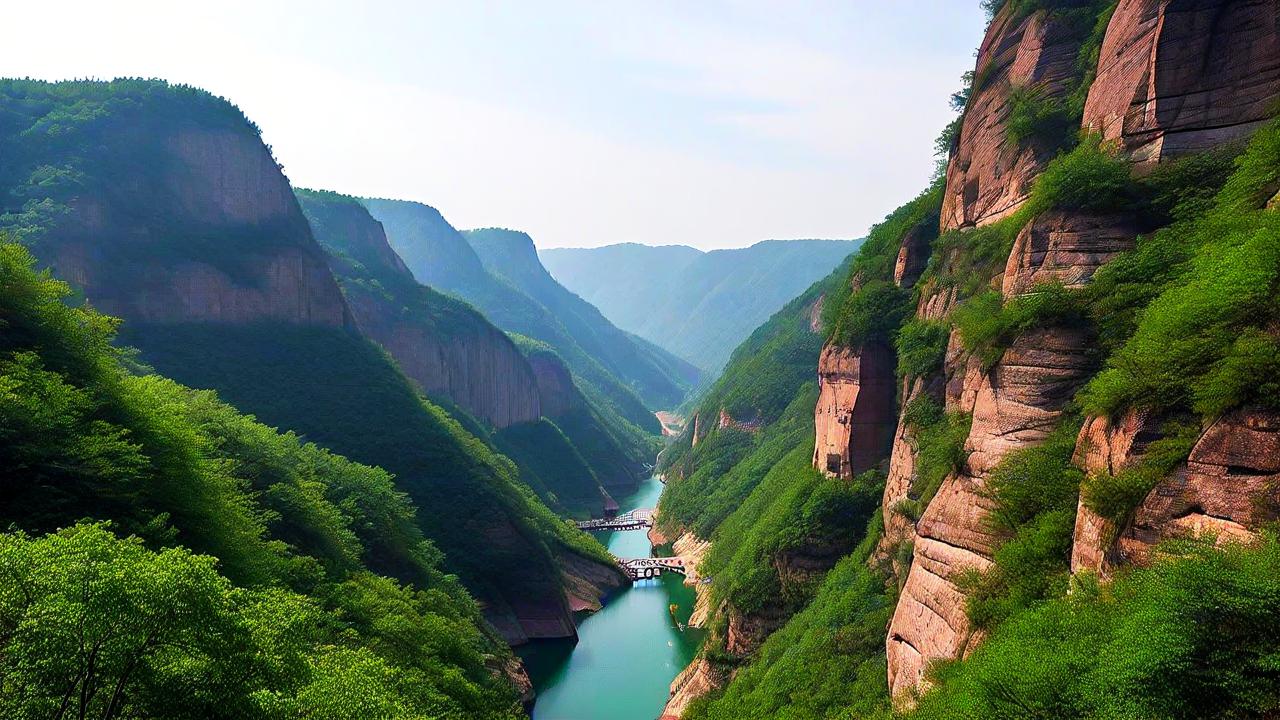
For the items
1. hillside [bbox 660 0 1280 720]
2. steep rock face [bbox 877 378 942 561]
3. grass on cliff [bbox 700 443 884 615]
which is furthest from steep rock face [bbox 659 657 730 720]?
steep rock face [bbox 877 378 942 561]

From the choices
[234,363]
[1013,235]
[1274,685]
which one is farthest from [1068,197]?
[234,363]

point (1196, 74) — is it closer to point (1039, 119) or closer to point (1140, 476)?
point (1039, 119)

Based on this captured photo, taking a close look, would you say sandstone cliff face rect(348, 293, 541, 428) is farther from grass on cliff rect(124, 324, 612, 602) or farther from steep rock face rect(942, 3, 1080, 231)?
steep rock face rect(942, 3, 1080, 231)

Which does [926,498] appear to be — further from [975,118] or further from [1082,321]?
[975,118]

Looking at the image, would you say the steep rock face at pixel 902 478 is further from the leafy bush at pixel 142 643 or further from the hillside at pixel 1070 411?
the leafy bush at pixel 142 643

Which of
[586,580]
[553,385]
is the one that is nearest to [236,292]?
[586,580]

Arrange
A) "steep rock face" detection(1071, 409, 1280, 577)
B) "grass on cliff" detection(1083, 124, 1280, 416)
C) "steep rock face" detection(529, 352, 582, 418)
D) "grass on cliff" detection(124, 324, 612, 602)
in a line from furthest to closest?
"steep rock face" detection(529, 352, 582, 418)
"grass on cliff" detection(124, 324, 612, 602)
"grass on cliff" detection(1083, 124, 1280, 416)
"steep rock face" detection(1071, 409, 1280, 577)
